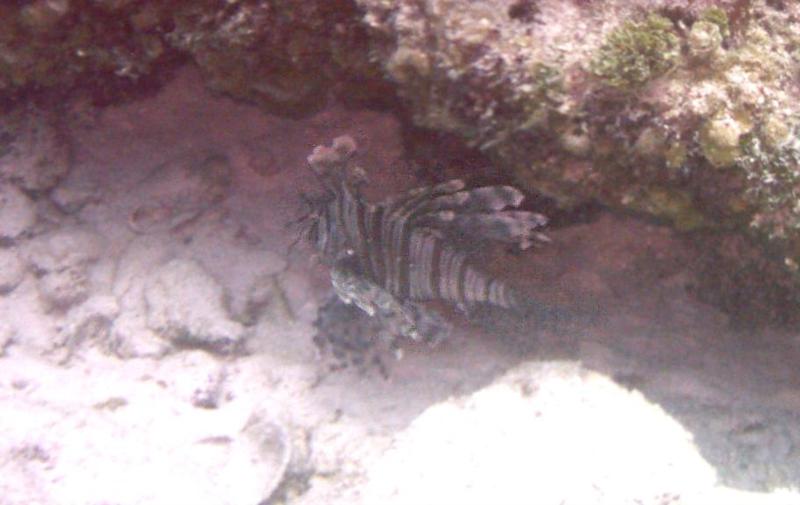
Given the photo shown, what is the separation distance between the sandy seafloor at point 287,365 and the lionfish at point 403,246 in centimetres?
24

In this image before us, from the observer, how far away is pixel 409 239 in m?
3.55

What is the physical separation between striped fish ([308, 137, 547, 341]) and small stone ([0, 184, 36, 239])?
2.14 metres

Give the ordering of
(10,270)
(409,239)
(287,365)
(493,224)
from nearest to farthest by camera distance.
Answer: (493,224) → (409,239) → (287,365) → (10,270)

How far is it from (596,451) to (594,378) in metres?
0.43

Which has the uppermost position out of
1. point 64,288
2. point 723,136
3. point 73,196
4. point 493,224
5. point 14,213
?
point 723,136

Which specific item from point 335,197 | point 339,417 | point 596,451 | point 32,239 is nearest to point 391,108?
point 335,197

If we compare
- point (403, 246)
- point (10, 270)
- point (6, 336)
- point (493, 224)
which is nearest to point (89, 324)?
point (6, 336)

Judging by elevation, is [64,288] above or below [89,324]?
above

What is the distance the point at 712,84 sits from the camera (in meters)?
2.39

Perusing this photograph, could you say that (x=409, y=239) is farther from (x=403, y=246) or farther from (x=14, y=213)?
(x=14, y=213)

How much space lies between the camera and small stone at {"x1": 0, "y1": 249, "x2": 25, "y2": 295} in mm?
4242

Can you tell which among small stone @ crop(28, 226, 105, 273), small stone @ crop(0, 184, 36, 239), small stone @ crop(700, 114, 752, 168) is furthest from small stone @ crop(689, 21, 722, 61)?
small stone @ crop(0, 184, 36, 239)

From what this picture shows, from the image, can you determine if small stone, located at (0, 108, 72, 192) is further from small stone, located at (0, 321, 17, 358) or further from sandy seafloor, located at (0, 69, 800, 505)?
small stone, located at (0, 321, 17, 358)

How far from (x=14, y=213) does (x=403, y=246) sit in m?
2.78
